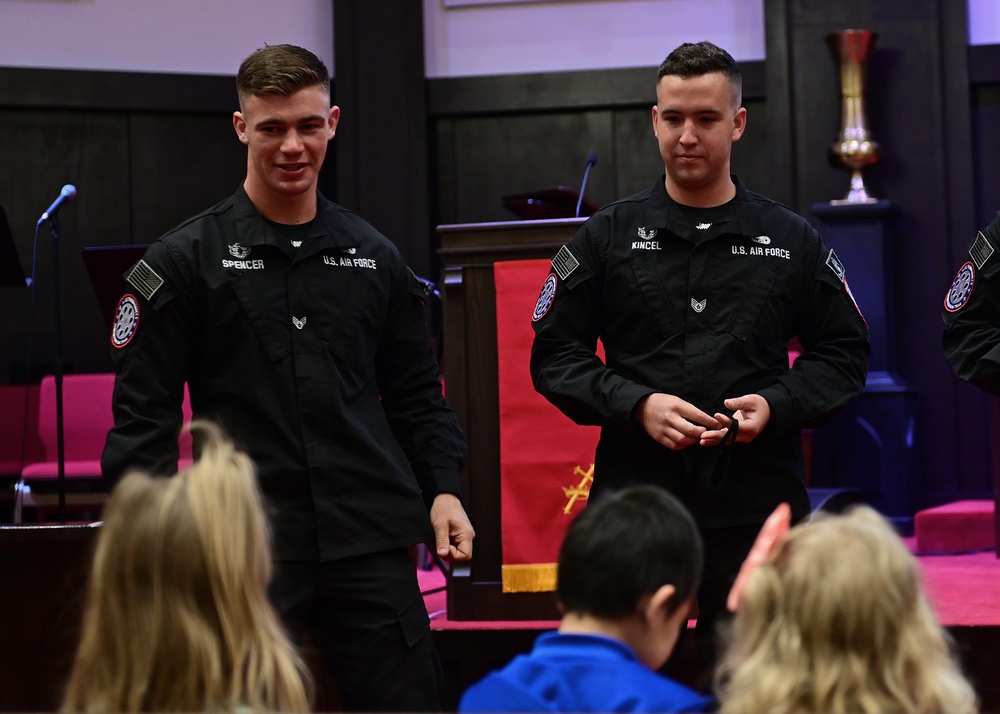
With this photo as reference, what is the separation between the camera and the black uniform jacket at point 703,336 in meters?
2.57

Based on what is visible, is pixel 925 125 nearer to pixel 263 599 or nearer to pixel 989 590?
pixel 989 590

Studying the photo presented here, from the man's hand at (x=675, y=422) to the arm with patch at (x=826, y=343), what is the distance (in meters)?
0.20

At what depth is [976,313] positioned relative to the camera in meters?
2.90

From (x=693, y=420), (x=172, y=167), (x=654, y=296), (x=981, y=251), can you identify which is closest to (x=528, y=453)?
(x=654, y=296)

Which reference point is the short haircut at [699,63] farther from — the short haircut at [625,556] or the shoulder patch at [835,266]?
the short haircut at [625,556]

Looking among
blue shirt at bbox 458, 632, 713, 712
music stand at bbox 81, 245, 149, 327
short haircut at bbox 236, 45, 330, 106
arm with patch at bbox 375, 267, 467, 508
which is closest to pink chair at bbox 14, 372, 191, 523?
music stand at bbox 81, 245, 149, 327

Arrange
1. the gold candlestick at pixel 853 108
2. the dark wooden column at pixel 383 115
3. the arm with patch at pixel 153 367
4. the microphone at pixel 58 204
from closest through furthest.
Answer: the arm with patch at pixel 153 367 → the microphone at pixel 58 204 → the gold candlestick at pixel 853 108 → the dark wooden column at pixel 383 115

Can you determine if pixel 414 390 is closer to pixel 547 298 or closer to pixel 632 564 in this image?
pixel 547 298

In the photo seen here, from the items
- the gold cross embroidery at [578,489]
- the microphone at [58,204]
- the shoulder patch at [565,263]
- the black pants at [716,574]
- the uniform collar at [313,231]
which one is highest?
the microphone at [58,204]

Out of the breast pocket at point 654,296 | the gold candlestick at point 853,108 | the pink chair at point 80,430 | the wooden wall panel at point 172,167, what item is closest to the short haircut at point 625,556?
the breast pocket at point 654,296

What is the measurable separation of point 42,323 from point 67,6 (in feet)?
5.95

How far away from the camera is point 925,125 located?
7.05 metres

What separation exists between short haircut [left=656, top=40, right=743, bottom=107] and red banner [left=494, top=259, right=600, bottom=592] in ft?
3.43

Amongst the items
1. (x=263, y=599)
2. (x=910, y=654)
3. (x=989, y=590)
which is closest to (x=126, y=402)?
(x=263, y=599)
